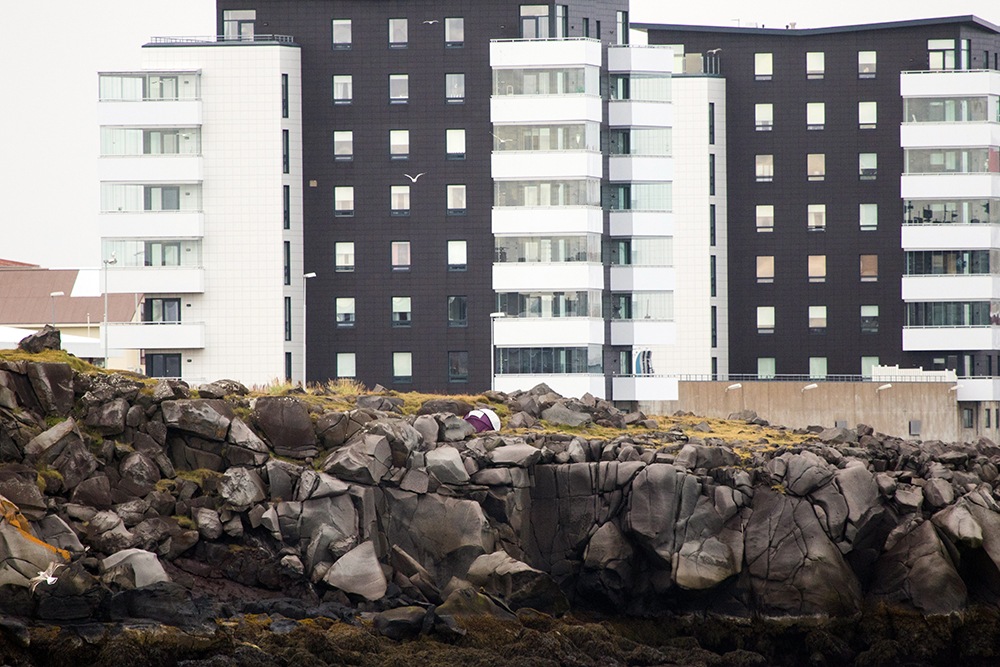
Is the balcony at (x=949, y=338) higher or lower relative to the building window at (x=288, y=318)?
lower

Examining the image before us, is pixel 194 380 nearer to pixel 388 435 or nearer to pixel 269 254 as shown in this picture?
pixel 269 254

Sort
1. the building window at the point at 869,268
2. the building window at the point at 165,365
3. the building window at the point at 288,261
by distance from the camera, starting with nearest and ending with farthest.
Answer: the building window at the point at 165,365
the building window at the point at 288,261
the building window at the point at 869,268

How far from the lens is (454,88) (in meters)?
74.6

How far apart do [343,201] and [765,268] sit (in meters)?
34.7

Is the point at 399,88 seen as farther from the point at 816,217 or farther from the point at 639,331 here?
the point at 816,217

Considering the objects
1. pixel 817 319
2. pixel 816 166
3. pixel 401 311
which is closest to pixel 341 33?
pixel 401 311

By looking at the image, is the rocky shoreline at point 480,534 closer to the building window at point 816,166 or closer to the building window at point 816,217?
the building window at point 816,217

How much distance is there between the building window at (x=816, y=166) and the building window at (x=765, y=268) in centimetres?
688

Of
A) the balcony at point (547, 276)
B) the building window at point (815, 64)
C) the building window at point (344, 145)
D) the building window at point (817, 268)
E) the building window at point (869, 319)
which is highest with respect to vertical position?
the building window at point (815, 64)

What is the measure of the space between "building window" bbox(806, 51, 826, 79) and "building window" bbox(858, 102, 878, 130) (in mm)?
3864

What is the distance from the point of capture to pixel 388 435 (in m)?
42.6

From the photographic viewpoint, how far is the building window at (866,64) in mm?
89250

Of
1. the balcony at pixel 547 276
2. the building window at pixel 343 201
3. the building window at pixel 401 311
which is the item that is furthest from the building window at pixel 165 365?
the balcony at pixel 547 276

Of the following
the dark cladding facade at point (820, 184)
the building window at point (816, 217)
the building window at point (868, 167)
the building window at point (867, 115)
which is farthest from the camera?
the building window at point (816, 217)
